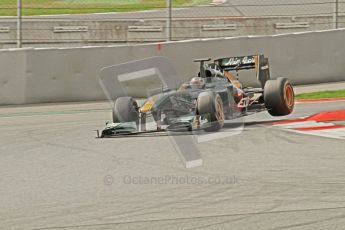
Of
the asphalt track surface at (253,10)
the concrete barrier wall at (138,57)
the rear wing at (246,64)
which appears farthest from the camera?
the asphalt track surface at (253,10)

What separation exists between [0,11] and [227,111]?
11.4m

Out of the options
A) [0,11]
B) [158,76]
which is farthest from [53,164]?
[0,11]

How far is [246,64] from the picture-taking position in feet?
42.7

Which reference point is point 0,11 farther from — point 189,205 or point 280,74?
point 189,205

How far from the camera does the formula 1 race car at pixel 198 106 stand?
1116 cm

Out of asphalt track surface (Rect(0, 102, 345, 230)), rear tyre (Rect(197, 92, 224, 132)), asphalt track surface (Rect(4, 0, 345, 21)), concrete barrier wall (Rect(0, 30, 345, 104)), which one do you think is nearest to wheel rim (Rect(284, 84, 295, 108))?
asphalt track surface (Rect(0, 102, 345, 230))

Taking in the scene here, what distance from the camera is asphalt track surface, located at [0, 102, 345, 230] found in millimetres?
6555

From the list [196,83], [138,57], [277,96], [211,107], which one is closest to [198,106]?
[211,107]

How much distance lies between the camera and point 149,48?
17453 mm

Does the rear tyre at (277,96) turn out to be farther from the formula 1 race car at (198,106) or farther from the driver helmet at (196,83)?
the driver helmet at (196,83)

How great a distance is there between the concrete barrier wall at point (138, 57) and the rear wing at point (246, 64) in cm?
440

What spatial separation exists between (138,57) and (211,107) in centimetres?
650

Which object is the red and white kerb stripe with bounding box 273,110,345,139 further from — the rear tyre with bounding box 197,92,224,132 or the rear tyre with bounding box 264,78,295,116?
the rear tyre with bounding box 197,92,224,132

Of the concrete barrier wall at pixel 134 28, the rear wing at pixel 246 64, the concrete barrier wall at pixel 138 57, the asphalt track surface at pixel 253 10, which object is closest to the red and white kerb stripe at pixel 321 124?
the rear wing at pixel 246 64
